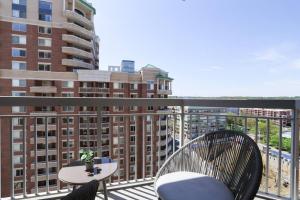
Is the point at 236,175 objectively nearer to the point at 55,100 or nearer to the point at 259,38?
the point at 55,100

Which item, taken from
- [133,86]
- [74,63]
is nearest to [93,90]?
[133,86]

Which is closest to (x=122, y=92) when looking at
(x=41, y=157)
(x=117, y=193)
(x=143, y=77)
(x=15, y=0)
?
(x=143, y=77)

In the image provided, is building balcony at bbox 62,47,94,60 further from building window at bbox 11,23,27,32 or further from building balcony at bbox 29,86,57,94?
building balcony at bbox 29,86,57,94

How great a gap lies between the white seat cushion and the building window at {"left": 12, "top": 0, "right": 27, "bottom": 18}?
1330 inches

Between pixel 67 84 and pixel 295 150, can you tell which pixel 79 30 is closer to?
pixel 67 84

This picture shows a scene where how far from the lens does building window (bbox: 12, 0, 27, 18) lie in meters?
28.5

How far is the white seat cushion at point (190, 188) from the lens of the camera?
5.15 ft

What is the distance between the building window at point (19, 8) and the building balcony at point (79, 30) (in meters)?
5.27

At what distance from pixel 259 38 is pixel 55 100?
26069 millimetres

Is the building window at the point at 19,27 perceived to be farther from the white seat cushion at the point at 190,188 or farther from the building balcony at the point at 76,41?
the white seat cushion at the point at 190,188

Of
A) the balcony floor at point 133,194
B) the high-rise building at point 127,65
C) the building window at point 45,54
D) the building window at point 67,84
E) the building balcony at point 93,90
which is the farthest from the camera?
the high-rise building at point 127,65

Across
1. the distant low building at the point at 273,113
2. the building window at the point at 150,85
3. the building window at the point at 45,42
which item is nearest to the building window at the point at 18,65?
the building window at the point at 45,42

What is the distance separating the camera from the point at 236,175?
1.71 metres

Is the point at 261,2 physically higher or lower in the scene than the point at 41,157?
higher
